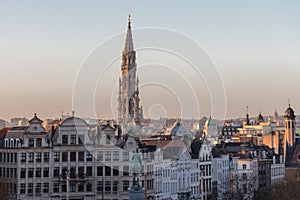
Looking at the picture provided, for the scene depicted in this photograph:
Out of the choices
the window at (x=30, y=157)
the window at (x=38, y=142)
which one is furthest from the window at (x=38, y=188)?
the window at (x=38, y=142)

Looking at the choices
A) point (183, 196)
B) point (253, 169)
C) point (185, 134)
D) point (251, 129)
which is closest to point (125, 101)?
point (185, 134)

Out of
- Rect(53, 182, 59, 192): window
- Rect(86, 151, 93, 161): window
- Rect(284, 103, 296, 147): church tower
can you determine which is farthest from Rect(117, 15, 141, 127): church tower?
Rect(284, 103, 296, 147): church tower

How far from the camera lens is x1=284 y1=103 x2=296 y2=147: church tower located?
118 metres

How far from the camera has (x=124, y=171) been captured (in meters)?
75.4

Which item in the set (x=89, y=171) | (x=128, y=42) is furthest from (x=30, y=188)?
(x=128, y=42)

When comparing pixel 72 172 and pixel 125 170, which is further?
pixel 125 170

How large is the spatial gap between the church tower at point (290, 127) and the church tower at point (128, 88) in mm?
29344

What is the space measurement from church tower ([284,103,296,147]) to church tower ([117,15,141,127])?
29.3 m

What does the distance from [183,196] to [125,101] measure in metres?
29.4

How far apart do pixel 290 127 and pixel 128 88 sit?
A: 32.3m

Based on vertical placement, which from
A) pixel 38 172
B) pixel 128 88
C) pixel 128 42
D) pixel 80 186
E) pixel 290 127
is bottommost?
pixel 80 186

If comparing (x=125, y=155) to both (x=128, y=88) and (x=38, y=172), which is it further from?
(x=128, y=88)

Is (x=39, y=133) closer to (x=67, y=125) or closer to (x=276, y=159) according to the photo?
(x=67, y=125)

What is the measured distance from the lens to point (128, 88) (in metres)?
107
